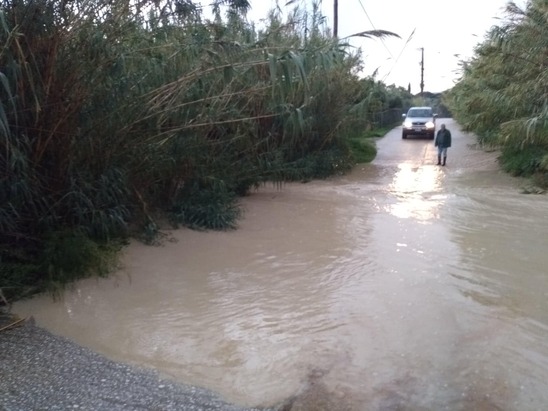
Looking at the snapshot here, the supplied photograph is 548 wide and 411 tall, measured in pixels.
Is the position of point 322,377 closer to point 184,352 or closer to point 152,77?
point 184,352

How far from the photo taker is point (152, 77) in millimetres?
7992

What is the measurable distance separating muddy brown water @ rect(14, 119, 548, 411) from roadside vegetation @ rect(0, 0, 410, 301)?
47 centimetres

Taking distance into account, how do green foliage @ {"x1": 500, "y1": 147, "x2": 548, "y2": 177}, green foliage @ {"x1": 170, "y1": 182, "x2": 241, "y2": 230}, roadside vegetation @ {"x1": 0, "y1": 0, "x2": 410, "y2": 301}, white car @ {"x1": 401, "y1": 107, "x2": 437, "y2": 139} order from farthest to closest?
white car @ {"x1": 401, "y1": 107, "x2": 437, "y2": 139}, green foliage @ {"x1": 500, "y1": 147, "x2": 548, "y2": 177}, green foliage @ {"x1": 170, "y1": 182, "x2": 241, "y2": 230}, roadside vegetation @ {"x1": 0, "y1": 0, "x2": 410, "y2": 301}

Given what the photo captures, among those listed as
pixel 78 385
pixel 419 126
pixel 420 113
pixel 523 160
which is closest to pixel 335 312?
pixel 78 385

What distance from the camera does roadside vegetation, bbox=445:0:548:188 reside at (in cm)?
1513

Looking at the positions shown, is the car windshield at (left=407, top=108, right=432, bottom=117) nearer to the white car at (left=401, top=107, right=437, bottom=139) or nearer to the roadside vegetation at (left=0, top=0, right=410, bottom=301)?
the white car at (left=401, top=107, right=437, bottom=139)

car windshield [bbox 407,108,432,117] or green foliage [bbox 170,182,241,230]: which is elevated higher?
car windshield [bbox 407,108,432,117]

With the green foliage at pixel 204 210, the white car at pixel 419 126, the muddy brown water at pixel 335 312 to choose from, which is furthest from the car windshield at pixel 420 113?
the green foliage at pixel 204 210

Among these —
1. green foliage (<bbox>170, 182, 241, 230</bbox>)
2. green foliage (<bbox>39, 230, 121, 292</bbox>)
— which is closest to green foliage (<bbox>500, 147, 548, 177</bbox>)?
green foliage (<bbox>170, 182, 241, 230</bbox>)

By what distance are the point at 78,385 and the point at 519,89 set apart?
14.4 m

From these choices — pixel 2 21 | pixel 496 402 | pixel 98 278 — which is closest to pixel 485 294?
pixel 496 402

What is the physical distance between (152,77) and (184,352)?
148 inches

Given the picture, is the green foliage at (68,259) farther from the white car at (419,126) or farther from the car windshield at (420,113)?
the car windshield at (420,113)

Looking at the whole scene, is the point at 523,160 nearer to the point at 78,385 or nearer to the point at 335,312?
the point at 335,312
